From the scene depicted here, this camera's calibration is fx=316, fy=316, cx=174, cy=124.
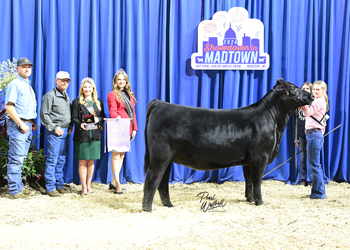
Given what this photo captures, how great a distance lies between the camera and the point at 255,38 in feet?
15.0

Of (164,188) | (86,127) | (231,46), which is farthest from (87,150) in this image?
(231,46)

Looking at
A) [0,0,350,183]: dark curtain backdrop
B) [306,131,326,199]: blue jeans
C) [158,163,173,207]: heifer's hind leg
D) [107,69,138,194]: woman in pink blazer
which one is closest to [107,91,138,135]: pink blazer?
[107,69,138,194]: woman in pink blazer

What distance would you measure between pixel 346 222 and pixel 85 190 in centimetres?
277

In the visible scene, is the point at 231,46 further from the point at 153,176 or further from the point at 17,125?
the point at 17,125

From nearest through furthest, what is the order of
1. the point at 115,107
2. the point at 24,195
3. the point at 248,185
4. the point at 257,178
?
the point at 257,178
the point at 248,185
the point at 24,195
the point at 115,107

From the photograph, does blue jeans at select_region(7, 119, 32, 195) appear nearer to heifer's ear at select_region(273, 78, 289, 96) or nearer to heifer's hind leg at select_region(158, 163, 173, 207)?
heifer's hind leg at select_region(158, 163, 173, 207)

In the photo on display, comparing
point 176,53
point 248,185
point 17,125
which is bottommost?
point 248,185

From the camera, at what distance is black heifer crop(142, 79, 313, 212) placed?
274 cm

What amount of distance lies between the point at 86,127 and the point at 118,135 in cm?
39

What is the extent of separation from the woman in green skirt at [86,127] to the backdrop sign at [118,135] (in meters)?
0.16

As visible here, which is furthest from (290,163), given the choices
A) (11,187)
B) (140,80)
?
(11,187)

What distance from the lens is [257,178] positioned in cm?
Result: 296

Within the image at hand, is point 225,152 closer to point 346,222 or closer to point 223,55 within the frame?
point 346,222

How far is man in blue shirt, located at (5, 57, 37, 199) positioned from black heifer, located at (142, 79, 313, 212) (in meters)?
1.56
